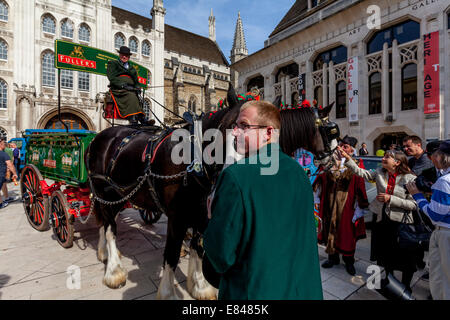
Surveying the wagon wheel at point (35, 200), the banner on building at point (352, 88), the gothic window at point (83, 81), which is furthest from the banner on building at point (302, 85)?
the gothic window at point (83, 81)

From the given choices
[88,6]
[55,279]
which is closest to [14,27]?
[88,6]

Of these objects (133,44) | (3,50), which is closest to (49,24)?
(3,50)

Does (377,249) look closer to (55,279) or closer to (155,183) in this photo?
(155,183)

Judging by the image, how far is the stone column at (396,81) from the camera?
42.4 ft

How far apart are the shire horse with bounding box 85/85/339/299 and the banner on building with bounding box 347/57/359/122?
13611 mm

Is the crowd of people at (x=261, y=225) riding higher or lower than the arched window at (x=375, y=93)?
lower

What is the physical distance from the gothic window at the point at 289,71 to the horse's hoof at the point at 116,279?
60.3ft

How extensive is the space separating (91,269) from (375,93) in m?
16.0

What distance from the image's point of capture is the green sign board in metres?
4.48

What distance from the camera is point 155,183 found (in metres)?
2.76

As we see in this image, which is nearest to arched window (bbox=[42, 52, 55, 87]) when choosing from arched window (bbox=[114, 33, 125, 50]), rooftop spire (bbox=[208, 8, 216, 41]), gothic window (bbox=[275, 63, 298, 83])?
arched window (bbox=[114, 33, 125, 50])

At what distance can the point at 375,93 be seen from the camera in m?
14.0

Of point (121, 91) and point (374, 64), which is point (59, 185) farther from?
point (374, 64)

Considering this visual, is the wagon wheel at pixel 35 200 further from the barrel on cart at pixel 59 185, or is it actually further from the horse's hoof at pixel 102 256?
the horse's hoof at pixel 102 256
